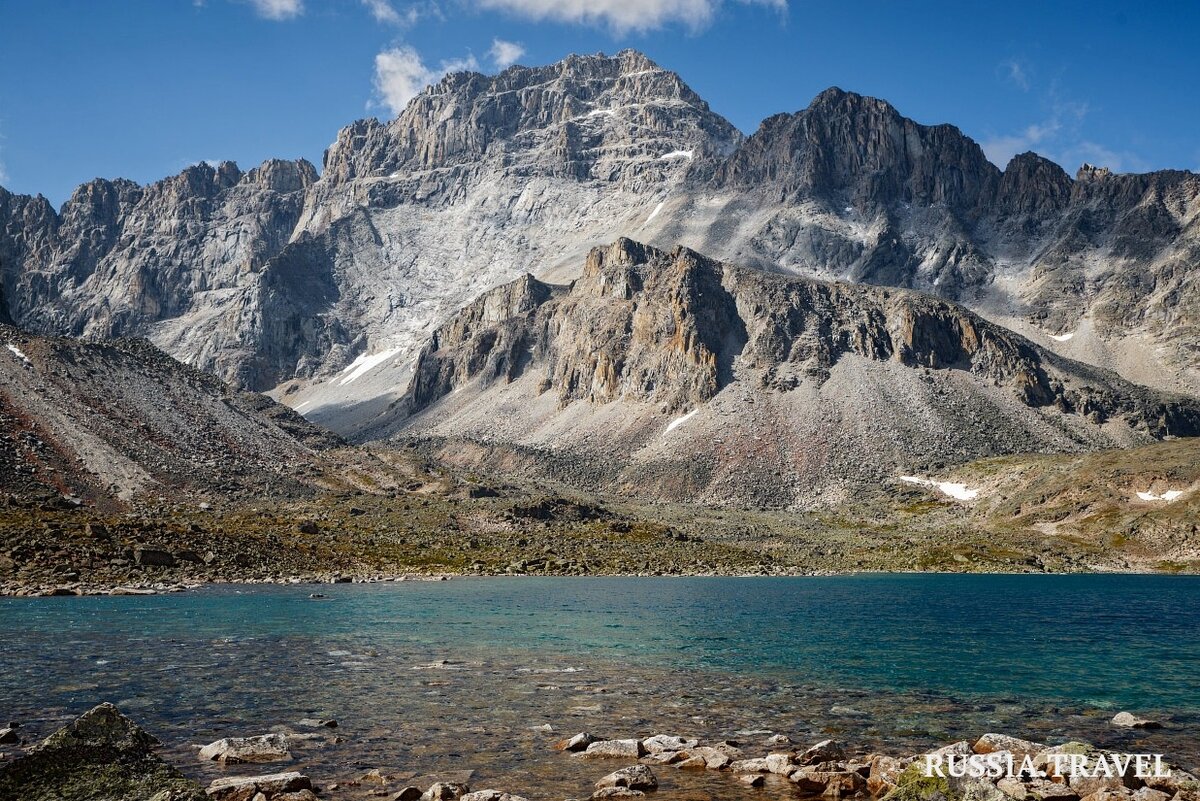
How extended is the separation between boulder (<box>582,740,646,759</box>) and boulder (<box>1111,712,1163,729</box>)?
15093mm

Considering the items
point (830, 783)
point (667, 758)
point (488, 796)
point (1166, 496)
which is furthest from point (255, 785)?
point (1166, 496)

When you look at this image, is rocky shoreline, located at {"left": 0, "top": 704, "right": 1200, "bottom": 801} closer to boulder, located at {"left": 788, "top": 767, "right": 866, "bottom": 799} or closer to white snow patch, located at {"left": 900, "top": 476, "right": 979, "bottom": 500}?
boulder, located at {"left": 788, "top": 767, "right": 866, "bottom": 799}

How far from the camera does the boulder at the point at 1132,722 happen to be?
25781mm

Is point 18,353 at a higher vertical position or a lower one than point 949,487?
higher

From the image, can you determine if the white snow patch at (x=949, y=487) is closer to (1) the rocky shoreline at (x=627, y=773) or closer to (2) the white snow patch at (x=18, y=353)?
(2) the white snow patch at (x=18, y=353)

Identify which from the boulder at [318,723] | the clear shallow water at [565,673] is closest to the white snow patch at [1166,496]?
the clear shallow water at [565,673]

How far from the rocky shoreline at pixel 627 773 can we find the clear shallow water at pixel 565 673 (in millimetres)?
689

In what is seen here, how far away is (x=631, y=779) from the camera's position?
18969 mm

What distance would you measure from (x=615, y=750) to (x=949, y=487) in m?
178

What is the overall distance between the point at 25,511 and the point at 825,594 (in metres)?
74.3

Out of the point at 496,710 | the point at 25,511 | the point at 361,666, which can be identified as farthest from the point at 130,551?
the point at 496,710

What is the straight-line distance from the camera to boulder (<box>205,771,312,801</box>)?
56.0 feet

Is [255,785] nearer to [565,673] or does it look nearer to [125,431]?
[565,673]

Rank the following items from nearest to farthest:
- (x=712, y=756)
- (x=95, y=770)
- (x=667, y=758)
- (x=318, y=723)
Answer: (x=95, y=770), (x=712, y=756), (x=667, y=758), (x=318, y=723)
